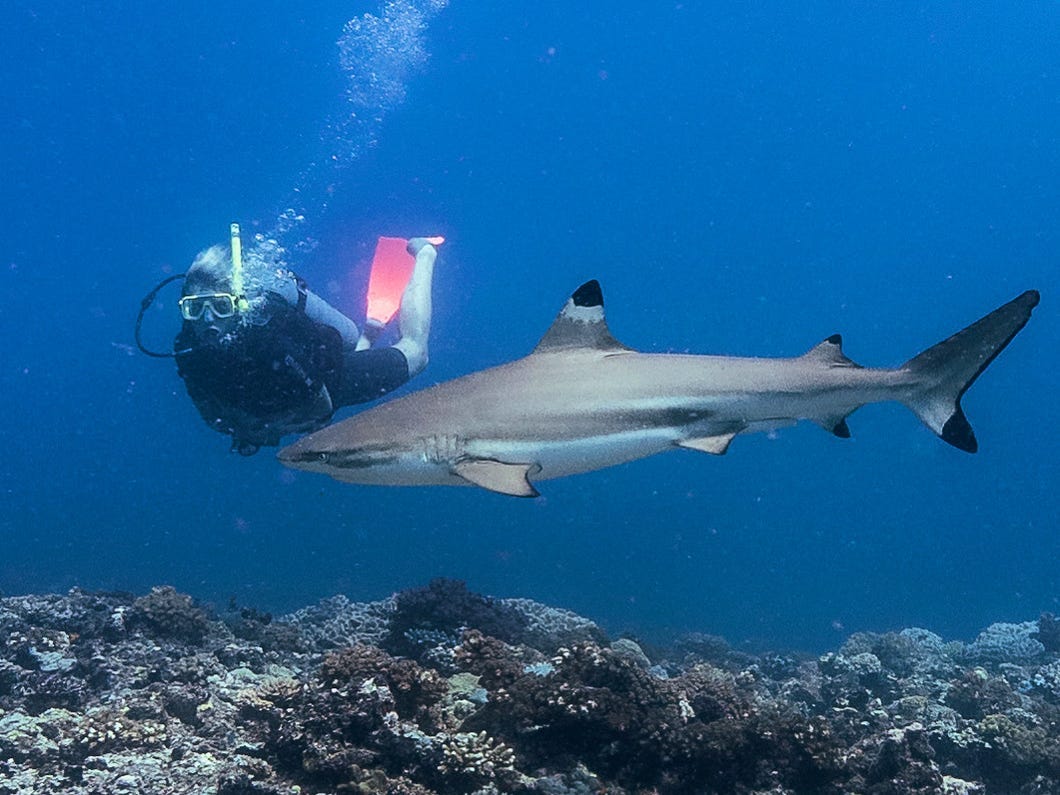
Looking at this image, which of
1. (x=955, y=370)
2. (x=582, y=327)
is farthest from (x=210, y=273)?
(x=955, y=370)

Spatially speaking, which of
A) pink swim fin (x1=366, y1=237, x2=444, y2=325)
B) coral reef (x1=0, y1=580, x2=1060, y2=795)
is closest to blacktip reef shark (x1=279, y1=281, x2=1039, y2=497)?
coral reef (x1=0, y1=580, x2=1060, y2=795)

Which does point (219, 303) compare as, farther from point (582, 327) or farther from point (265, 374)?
point (582, 327)

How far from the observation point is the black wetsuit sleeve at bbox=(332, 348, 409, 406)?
12914 mm

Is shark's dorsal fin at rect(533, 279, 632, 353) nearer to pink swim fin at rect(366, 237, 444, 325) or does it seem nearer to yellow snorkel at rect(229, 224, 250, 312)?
yellow snorkel at rect(229, 224, 250, 312)

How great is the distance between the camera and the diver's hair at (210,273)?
32.2ft

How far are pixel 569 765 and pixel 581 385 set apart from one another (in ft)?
9.26

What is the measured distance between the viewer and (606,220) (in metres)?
101

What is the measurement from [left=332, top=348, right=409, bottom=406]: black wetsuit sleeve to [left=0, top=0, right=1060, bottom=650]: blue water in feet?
155

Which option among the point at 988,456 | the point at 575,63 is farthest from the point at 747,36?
the point at 988,456

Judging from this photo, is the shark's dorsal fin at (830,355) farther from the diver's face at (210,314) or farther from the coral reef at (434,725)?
the diver's face at (210,314)

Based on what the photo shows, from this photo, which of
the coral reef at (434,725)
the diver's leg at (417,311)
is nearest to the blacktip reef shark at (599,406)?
the coral reef at (434,725)

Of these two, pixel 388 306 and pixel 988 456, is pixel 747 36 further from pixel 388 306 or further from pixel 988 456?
pixel 988 456

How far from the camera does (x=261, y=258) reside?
11.7 m

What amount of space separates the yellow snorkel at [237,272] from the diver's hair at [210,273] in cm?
7
